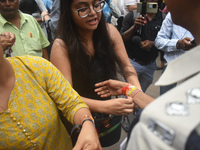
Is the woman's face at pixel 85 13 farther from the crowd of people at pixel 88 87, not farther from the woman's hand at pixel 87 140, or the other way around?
the woman's hand at pixel 87 140

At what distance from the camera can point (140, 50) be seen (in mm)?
2445

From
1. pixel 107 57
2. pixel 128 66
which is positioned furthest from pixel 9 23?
pixel 128 66

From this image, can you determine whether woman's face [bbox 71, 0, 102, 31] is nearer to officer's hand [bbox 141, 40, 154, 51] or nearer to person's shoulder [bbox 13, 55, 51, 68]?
person's shoulder [bbox 13, 55, 51, 68]

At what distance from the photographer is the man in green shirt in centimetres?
207

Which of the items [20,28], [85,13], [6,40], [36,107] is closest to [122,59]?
[85,13]

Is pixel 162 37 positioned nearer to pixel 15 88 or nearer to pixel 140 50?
pixel 140 50

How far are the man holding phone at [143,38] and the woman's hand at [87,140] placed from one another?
63.2 inches

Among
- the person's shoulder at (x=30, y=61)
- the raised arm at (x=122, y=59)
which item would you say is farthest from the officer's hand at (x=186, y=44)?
the person's shoulder at (x=30, y=61)

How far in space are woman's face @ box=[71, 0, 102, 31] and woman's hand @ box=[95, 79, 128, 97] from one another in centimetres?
50

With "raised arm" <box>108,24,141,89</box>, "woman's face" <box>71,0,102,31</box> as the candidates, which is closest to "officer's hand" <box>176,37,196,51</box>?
"raised arm" <box>108,24,141,89</box>

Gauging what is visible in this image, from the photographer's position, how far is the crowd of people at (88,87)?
1.42 ft

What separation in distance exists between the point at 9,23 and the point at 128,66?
154cm

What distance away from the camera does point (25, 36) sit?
7.16 feet

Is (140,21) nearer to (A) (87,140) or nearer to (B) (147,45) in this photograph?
(B) (147,45)
